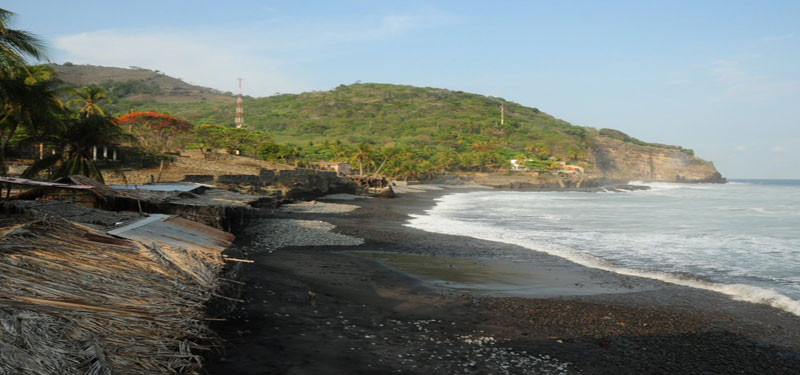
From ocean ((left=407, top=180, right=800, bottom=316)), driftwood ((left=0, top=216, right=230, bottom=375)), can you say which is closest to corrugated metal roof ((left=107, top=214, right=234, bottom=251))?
driftwood ((left=0, top=216, right=230, bottom=375))

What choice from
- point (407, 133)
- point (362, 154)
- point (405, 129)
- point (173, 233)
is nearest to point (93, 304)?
point (173, 233)

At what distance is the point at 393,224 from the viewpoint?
2597cm

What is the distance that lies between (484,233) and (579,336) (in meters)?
14.2

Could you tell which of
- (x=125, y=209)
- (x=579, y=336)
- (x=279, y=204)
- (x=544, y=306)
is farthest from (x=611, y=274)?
(x=279, y=204)

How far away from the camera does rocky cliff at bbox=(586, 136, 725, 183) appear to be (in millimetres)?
153500

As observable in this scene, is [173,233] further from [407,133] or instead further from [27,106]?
[407,133]

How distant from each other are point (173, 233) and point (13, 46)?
6354 millimetres

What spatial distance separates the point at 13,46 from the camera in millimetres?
12242

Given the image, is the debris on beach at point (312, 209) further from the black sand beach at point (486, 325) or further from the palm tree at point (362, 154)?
the palm tree at point (362, 154)

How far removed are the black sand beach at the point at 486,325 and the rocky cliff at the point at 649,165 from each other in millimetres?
149391

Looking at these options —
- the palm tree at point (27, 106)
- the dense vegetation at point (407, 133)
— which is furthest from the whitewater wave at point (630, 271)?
the dense vegetation at point (407, 133)

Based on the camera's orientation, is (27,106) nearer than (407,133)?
Yes

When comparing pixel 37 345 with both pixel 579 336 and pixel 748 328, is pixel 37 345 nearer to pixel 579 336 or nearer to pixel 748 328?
pixel 579 336

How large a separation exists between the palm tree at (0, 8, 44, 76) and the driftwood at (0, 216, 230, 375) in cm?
666
